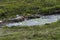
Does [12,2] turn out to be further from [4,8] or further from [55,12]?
[55,12]

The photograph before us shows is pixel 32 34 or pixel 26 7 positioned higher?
pixel 32 34

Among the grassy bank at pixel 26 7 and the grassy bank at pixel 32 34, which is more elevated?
the grassy bank at pixel 32 34

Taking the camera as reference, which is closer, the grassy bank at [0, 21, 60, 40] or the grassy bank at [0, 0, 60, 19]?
the grassy bank at [0, 21, 60, 40]

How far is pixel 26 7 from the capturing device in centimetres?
6397

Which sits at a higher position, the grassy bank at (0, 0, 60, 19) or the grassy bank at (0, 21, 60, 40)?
the grassy bank at (0, 21, 60, 40)

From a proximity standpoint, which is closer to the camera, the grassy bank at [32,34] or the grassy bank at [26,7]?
the grassy bank at [32,34]

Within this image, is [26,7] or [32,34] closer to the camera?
[32,34]

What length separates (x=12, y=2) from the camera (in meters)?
Result: 70.4

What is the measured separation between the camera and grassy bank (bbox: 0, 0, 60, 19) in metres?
59.6

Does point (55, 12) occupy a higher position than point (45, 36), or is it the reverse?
point (45, 36)

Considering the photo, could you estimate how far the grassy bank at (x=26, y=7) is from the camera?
59.6 meters

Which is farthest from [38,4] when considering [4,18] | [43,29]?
[43,29]

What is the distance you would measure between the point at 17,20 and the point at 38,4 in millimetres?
16096

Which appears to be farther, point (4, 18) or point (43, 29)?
point (4, 18)
